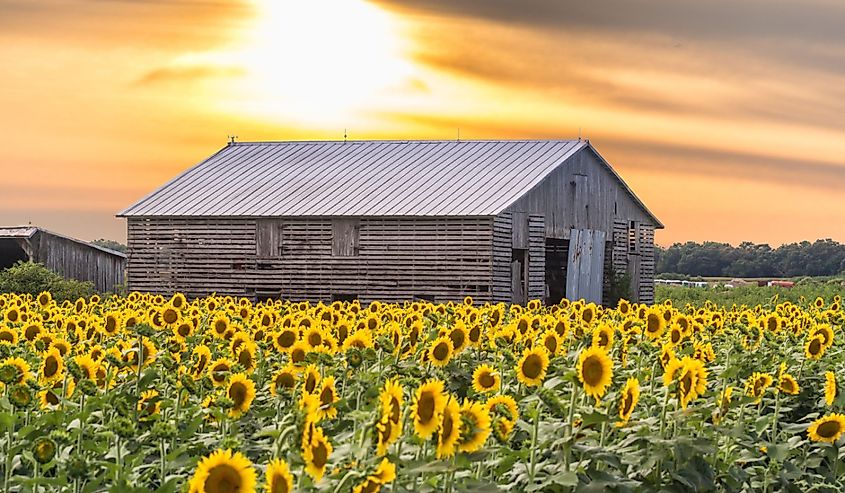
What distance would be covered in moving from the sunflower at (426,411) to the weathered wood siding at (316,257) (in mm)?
27822

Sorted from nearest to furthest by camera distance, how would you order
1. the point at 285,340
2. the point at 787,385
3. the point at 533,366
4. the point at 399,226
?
the point at 533,366
the point at 787,385
the point at 285,340
the point at 399,226

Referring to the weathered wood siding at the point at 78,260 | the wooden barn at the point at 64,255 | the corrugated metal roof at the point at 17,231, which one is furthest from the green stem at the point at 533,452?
the corrugated metal roof at the point at 17,231

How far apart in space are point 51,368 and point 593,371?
11.4 ft

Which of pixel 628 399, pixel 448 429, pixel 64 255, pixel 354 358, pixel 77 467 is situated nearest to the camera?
pixel 448 429

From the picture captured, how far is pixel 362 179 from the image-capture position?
1475 inches

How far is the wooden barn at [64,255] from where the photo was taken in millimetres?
39938

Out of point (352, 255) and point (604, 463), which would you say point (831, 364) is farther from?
point (352, 255)

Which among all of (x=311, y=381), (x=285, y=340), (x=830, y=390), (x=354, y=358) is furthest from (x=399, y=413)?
(x=830, y=390)

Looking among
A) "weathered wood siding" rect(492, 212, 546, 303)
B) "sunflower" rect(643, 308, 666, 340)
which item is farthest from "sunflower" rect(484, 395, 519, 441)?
"weathered wood siding" rect(492, 212, 546, 303)

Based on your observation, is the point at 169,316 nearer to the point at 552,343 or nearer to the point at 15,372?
the point at 15,372

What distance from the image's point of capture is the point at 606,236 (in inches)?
1567

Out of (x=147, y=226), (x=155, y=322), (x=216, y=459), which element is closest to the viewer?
(x=216, y=459)

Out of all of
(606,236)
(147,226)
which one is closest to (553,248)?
(606,236)

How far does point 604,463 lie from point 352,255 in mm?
28871
